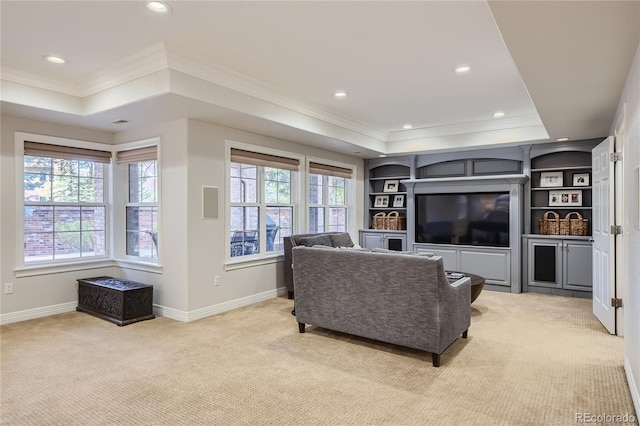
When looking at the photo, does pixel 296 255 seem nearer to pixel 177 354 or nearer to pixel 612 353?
pixel 177 354

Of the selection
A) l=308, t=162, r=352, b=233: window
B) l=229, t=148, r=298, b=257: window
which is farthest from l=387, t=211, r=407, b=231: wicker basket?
l=229, t=148, r=298, b=257: window

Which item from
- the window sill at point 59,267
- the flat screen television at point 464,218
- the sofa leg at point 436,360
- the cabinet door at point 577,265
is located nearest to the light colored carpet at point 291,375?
the sofa leg at point 436,360

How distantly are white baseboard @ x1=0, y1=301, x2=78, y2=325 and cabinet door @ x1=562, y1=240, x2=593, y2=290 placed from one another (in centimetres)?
659

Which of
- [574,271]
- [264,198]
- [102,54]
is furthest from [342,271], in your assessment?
[574,271]

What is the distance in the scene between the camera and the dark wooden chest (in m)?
4.31

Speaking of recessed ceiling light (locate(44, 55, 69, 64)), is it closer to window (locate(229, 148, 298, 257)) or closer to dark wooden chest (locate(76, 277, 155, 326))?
window (locate(229, 148, 298, 257))

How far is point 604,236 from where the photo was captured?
4.11m

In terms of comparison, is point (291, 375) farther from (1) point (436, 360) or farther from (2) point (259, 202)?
(2) point (259, 202)

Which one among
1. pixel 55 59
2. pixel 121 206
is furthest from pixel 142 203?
pixel 55 59

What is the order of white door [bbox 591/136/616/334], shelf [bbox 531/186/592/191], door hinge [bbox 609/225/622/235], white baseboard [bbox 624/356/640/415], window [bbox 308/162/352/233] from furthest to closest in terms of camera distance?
window [bbox 308/162/352/233] < shelf [bbox 531/186/592/191] < white door [bbox 591/136/616/334] < door hinge [bbox 609/225/622/235] < white baseboard [bbox 624/356/640/415]

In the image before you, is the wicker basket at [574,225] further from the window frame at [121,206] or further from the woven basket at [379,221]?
the window frame at [121,206]

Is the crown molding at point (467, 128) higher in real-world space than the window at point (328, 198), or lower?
higher

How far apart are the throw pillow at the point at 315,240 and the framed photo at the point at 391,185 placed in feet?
8.11

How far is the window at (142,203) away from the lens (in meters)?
4.96
